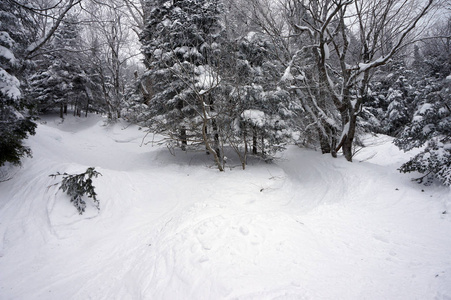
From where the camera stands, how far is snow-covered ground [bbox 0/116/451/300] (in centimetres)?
233

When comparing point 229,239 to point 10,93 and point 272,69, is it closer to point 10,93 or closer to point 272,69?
point 10,93

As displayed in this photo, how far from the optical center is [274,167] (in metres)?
8.51

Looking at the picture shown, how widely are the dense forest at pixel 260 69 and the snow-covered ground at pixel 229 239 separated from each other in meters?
1.16

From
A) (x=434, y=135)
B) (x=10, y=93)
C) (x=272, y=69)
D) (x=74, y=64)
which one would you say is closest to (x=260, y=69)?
(x=272, y=69)

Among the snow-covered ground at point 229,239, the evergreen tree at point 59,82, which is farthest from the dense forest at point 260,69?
the evergreen tree at point 59,82

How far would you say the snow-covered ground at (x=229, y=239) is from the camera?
7.66 feet

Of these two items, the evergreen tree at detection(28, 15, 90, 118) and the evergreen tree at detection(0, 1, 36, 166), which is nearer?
the evergreen tree at detection(0, 1, 36, 166)

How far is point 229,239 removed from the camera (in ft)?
9.77

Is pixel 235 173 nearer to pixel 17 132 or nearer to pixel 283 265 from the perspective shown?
pixel 283 265

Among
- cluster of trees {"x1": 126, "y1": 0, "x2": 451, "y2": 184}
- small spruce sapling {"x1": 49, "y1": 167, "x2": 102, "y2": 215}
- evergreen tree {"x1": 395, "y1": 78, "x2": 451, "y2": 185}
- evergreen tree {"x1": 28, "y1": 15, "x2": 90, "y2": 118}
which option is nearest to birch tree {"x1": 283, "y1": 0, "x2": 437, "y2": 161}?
cluster of trees {"x1": 126, "y1": 0, "x2": 451, "y2": 184}

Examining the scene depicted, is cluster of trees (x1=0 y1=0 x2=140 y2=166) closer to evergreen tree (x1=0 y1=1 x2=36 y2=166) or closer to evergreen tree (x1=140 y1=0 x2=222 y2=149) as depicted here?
evergreen tree (x1=0 y1=1 x2=36 y2=166)

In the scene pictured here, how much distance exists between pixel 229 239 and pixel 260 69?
716 cm

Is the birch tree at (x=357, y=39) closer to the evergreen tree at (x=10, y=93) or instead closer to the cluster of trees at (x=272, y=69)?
the cluster of trees at (x=272, y=69)

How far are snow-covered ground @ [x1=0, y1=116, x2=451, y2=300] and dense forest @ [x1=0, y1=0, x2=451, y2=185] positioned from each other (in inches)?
45.7
